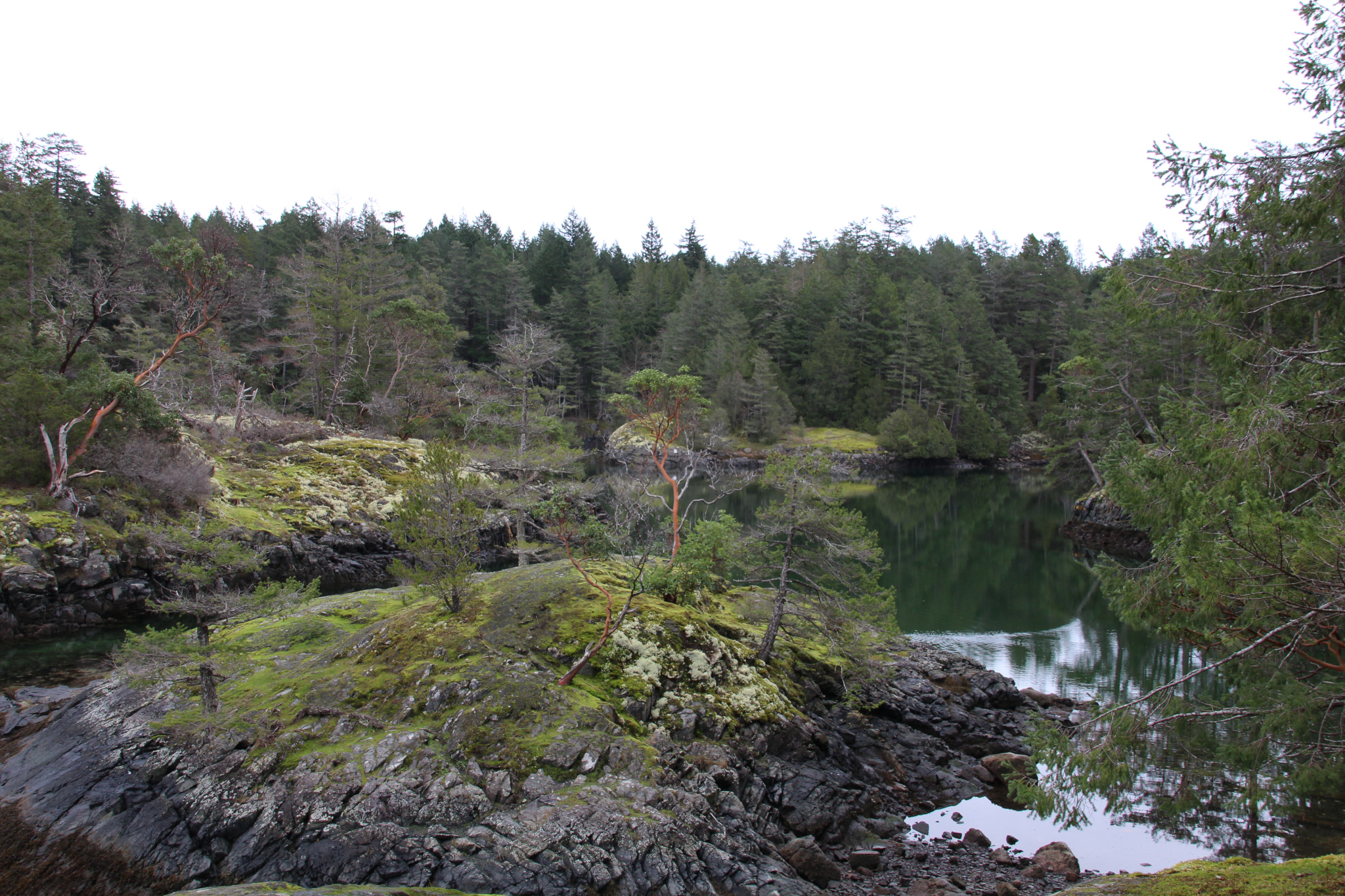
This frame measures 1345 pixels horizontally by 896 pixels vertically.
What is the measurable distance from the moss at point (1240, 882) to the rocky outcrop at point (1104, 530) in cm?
3104

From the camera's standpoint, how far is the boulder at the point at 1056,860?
11289 mm

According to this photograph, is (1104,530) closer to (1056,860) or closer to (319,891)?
(1056,860)

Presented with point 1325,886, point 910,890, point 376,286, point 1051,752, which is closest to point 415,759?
point 910,890

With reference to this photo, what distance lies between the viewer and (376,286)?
1953 inches

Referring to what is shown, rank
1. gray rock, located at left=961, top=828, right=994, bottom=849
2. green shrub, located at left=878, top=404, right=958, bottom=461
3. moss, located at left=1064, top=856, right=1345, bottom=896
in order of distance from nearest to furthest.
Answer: moss, located at left=1064, top=856, right=1345, bottom=896 < gray rock, located at left=961, top=828, right=994, bottom=849 < green shrub, located at left=878, top=404, right=958, bottom=461

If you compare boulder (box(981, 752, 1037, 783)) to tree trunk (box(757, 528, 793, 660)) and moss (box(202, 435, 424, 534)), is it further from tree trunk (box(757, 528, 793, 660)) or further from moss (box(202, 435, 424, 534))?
moss (box(202, 435, 424, 534))

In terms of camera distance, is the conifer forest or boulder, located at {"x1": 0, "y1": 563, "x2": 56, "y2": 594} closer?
the conifer forest

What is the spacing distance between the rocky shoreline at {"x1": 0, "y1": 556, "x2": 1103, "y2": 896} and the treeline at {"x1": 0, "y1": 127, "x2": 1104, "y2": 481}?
15.1 meters

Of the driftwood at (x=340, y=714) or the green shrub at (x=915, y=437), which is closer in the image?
the driftwood at (x=340, y=714)

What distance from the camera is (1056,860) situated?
37.8 feet

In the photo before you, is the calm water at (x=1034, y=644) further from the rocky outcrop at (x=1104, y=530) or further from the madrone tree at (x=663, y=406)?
the madrone tree at (x=663, y=406)

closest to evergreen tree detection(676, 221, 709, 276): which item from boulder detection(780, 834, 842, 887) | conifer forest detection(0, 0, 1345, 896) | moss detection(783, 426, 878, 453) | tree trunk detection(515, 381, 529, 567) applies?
moss detection(783, 426, 878, 453)

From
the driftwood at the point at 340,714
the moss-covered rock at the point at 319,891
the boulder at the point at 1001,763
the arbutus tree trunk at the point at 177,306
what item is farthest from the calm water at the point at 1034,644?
the driftwood at the point at 340,714

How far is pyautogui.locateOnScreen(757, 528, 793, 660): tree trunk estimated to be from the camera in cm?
1457
